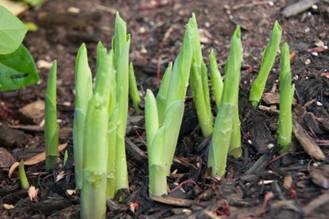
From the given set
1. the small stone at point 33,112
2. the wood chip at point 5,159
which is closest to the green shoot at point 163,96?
the wood chip at point 5,159

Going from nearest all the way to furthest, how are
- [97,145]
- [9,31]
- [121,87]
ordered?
[97,145], [121,87], [9,31]

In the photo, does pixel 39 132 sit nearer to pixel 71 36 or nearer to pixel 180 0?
pixel 71 36

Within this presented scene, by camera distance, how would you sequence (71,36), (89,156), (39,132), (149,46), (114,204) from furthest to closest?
(71,36)
(149,46)
(39,132)
(114,204)
(89,156)

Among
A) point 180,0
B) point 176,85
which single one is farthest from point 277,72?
point 180,0

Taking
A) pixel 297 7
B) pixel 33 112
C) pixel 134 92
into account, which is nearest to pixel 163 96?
pixel 134 92

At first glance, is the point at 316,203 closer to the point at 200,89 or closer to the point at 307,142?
the point at 307,142

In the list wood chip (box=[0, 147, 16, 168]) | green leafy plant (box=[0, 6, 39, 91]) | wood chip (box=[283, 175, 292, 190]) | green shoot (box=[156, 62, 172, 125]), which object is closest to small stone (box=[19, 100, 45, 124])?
green leafy plant (box=[0, 6, 39, 91])
